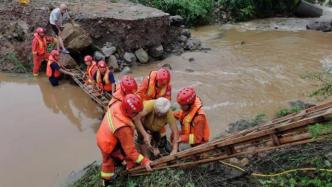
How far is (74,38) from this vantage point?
10781 millimetres

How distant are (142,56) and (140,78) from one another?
1.32 m

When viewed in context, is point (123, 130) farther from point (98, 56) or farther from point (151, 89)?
point (98, 56)

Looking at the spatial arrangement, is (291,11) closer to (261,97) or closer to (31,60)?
(261,97)

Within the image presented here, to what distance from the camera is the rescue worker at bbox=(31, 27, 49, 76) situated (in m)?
10.4

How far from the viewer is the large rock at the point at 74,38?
10766 mm

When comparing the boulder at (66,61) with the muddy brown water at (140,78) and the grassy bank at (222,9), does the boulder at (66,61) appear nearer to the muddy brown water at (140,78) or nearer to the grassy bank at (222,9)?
the muddy brown water at (140,78)

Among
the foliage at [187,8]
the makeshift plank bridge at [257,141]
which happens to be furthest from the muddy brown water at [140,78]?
the foliage at [187,8]

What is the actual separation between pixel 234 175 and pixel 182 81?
19.6 ft

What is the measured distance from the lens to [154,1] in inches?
682

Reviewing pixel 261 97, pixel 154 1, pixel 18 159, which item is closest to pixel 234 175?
pixel 18 159

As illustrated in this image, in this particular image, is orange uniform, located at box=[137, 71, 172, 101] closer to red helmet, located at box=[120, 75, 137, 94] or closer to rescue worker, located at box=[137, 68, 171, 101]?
rescue worker, located at box=[137, 68, 171, 101]

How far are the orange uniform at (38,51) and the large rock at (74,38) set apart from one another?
604 millimetres

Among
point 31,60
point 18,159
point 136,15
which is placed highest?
point 136,15

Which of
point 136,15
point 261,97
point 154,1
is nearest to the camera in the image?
point 261,97
